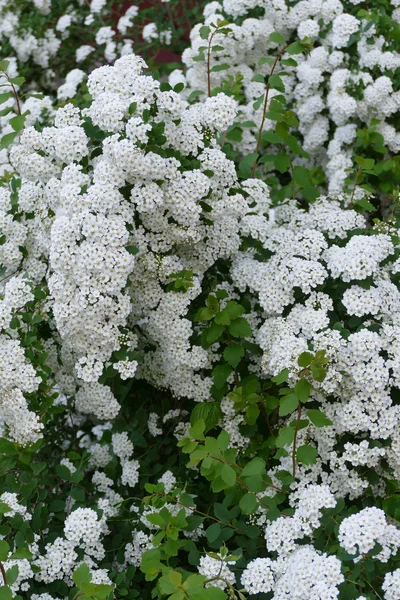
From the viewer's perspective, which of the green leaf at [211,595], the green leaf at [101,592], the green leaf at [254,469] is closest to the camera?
the green leaf at [211,595]

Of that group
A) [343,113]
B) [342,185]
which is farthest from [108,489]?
[343,113]

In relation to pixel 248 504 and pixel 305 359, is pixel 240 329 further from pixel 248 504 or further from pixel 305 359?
pixel 248 504

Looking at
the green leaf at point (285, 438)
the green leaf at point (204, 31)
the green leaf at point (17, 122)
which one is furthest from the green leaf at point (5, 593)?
the green leaf at point (204, 31)

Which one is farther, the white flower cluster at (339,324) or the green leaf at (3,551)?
the white flower cluster at (339,324)

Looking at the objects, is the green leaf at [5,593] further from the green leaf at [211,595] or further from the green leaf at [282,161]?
the green leaf at [282,161]

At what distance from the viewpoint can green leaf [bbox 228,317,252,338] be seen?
9.07 ft

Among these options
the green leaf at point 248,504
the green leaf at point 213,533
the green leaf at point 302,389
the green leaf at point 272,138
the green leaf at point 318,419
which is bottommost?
the green leaf at point 213,533

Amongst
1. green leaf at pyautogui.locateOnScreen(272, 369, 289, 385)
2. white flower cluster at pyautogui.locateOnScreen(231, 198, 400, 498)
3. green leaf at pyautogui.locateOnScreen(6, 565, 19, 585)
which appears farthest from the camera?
→ white flower cluster at pyautogui.locateOnScreen(231, 198, 400, 498)

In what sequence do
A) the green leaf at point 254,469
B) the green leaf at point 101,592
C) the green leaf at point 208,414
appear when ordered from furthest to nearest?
the green leaf at point 208,414, the green leaf at point 254,469, the green leaf at point 101,592

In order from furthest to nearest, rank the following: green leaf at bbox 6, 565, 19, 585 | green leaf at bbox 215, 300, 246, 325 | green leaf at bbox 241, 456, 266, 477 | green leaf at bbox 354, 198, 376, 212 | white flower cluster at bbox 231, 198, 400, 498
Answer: green leaf at bbox 354, 198, 376, 212
green leaf at bbox 215, 300, 246, 325
white flower cluster at bbox 231, 198, 400, 498
green leaf at bbox 241, 456, 266, 477
green leaf at bbox 6, 565, 19, 585

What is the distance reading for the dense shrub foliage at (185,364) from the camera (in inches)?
95.1

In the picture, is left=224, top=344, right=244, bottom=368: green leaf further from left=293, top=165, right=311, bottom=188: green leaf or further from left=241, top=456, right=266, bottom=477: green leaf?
left=293, top=165, right=311, bottom=188: green leaf

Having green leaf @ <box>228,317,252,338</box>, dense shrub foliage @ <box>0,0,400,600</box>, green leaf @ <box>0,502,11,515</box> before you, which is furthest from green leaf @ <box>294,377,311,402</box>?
green leaf @ <box>0,502,11,515</box>

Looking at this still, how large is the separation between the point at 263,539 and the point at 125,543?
1.63ft
